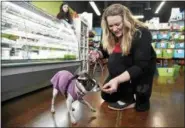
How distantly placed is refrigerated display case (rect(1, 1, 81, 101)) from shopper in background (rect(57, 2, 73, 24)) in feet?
0.09

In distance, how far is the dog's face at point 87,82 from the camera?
13.6 inches

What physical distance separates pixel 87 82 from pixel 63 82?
0.14 feet

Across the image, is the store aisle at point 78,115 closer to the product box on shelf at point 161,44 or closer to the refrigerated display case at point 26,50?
the refrigerated display case at point 26,50

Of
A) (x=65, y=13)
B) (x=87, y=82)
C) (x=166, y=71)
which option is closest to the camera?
(x=87, y=82)

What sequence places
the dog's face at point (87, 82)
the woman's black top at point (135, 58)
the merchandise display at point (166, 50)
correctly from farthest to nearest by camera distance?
1. the merchandise display at point (166, 50)
2. the woman's black top at point (135, 58)
3. the dog's face at point (87, 82)

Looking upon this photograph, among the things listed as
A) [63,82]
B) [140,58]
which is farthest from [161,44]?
[63,82]

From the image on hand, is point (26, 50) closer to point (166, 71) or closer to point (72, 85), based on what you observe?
point (72, 85)

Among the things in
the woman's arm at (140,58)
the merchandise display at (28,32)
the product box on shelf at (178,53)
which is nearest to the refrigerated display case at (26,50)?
the merchandise display at (28,32)

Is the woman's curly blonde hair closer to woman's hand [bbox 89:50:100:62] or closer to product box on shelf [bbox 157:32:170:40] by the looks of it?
woman's hand [bbox 89:50:100:62]

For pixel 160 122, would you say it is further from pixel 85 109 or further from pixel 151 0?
pixel 151 0

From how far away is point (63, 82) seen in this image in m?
0.36

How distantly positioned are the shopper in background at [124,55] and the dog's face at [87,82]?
0.12 feet

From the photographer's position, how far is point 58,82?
1.22ft

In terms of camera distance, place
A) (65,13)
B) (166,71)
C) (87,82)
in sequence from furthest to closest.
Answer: (166,71) < (65,13) < (87,82)
